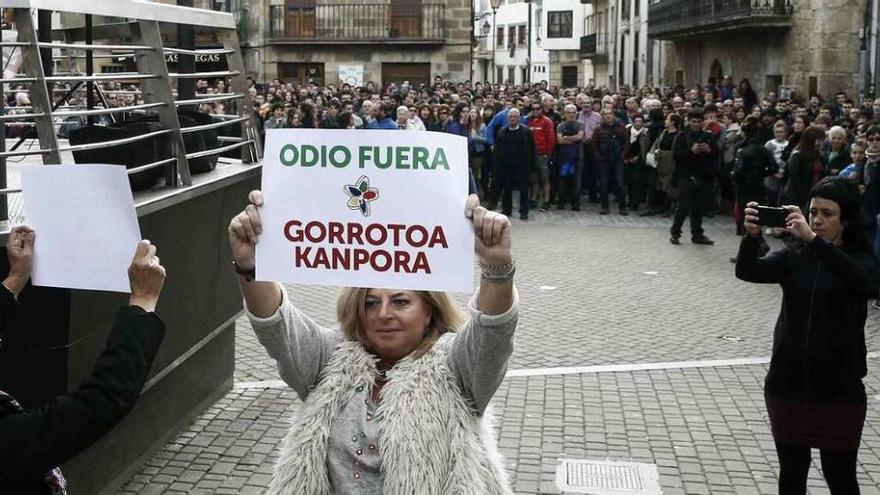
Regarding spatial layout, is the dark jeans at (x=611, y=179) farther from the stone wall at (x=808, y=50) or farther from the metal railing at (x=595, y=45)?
→ the metal railing at (x=595, y=45)

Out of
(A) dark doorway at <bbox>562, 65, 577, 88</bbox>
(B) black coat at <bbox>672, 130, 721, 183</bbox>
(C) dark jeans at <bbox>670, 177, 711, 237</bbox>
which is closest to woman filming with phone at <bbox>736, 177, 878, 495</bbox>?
(C) dark jeans at <bbox>670, 177, 711, 237</bbox>

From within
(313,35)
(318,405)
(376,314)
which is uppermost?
(313,35)

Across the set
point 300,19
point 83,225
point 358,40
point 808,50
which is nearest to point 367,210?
point 83,225

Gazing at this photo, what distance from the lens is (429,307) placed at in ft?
11.4

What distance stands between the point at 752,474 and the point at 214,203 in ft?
11.0

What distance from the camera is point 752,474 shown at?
6.61 metres

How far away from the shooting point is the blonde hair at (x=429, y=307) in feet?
11.4

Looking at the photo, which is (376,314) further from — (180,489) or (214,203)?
(214,203)

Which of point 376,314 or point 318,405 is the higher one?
point 376,314

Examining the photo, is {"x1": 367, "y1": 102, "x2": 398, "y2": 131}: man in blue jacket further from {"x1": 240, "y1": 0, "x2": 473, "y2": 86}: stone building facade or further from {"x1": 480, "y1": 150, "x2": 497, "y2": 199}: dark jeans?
{"x1": 240, "y1": 0, "x2": 473, "y2": 86}: stone building facade

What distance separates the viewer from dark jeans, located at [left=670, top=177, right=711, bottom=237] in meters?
16.4

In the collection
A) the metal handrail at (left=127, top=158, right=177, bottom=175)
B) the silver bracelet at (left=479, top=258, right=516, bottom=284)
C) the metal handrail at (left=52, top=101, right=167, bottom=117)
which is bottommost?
the silver bracelet at (left=479, top=258, right=516, bottom=284)

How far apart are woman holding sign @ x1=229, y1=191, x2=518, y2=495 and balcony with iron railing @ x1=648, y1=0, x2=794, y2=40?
26.8m

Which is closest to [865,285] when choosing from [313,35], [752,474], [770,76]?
[752,474]
